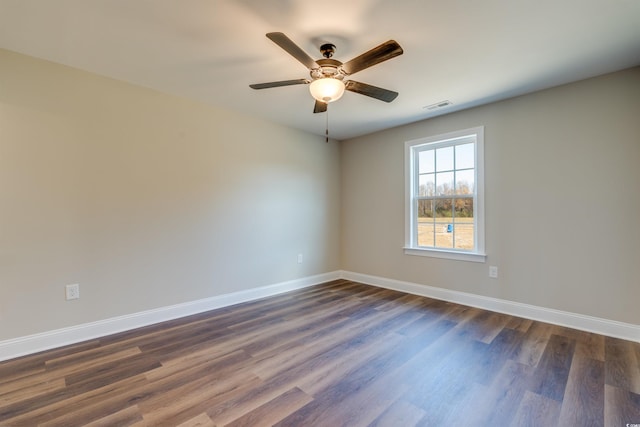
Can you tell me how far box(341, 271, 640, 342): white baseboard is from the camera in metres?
2.57

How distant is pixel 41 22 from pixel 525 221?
4.57m

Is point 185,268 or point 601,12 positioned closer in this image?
point 601,12

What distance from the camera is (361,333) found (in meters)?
2.72

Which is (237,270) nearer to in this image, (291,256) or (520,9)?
(291,256)

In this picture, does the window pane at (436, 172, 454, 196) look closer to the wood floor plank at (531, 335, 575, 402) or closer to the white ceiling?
the white ceiling

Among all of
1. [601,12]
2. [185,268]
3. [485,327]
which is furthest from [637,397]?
[185,268]

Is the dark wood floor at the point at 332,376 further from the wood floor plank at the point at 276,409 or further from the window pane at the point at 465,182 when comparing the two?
the window pane at the point at 465,182

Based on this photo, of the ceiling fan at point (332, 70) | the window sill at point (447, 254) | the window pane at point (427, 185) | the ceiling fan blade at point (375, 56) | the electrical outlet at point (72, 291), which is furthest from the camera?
the window pane at point (427, 185)

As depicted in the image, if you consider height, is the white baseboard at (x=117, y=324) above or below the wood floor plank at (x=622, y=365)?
above

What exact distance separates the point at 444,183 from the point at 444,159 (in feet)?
1.07

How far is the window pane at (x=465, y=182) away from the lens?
3.56 meters

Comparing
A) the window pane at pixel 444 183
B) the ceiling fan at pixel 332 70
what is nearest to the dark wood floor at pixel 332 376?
the window pane at pixel 444 183

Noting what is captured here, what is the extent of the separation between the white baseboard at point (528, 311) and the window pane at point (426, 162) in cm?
164

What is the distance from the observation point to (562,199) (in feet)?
9.42
